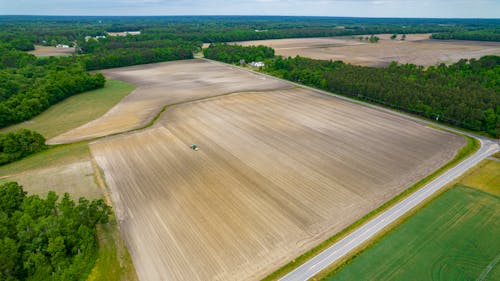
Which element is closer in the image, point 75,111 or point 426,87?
point 75,111

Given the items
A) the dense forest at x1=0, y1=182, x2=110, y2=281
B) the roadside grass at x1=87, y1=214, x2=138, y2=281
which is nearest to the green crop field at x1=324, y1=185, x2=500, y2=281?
the roadside grass at x1=87, y1=214, x2=138, y2=281

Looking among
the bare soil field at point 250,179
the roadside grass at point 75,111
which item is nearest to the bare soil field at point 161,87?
the roadside grass at point 75,111

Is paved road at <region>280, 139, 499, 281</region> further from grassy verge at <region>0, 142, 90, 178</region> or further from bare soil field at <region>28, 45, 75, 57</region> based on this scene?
bare soil field at <region>28, 45, 75, 57</region>

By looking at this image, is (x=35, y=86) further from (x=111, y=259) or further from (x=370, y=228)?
(x=370, y=228)

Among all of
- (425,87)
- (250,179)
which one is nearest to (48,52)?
(250,179)

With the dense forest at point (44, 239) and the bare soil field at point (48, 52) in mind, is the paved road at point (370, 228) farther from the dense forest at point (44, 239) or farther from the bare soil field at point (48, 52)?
the bare soil field at point (48, 52)

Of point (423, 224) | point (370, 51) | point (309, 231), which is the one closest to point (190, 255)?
point (309, 231)
